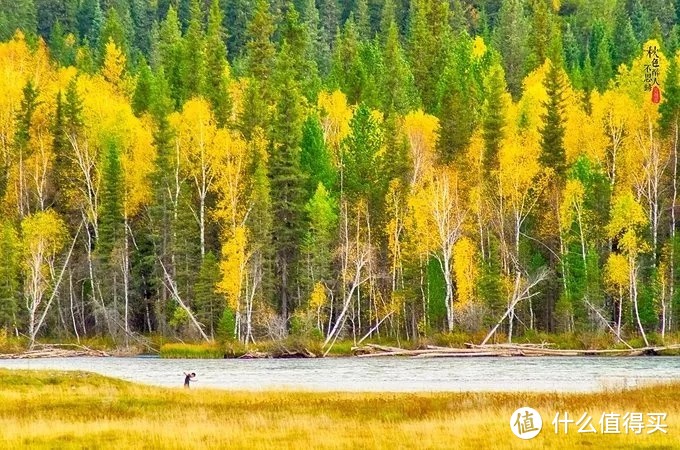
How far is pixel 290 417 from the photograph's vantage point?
2745 cm

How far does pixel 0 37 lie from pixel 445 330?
9360cm

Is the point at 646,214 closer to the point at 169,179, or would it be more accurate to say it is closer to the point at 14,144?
the point at 169,179

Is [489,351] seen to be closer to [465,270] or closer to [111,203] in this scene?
[465,270]

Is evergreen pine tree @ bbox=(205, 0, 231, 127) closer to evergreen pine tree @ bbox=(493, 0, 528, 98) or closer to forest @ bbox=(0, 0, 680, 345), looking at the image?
forest @ bbox=(0, 0, 680, 345)

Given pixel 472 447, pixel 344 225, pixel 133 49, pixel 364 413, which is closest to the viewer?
pixel 472 447

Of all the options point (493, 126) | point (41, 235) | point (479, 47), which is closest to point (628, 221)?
point (493, 126)

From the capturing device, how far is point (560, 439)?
22.4 m

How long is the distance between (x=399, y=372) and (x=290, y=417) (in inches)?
970

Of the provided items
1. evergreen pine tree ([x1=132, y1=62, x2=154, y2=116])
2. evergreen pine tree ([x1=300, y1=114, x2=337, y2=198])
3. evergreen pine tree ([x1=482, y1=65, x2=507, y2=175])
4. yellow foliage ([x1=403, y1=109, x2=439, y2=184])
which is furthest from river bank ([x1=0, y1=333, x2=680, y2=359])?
evergreen pine tree ([x1=132, y1=62, x2=154, y2=116])

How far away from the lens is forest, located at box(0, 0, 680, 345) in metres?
69.9

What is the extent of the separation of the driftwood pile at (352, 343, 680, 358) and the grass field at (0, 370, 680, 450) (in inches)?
1157

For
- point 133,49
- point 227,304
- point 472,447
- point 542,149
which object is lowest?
point 472,447

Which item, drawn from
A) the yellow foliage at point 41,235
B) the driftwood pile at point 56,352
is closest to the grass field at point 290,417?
the driftwood pile at point 56,352

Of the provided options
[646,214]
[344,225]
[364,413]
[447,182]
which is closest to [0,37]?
[344,225]
